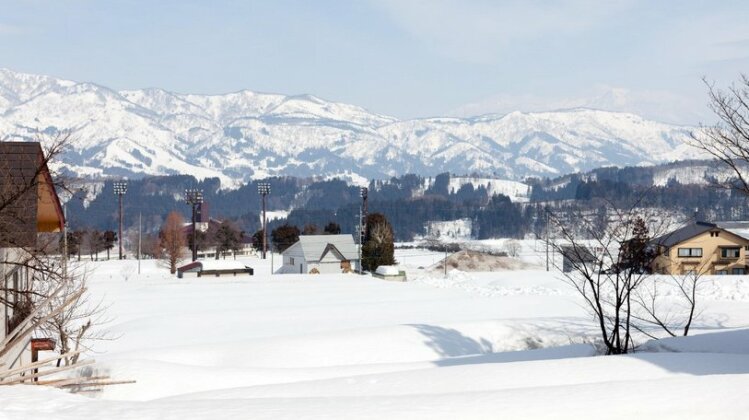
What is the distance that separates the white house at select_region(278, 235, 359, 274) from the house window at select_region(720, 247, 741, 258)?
116 ft

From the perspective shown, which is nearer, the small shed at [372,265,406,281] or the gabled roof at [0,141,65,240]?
the gabled roof at [0,141,65,240]

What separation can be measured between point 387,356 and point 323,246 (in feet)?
187

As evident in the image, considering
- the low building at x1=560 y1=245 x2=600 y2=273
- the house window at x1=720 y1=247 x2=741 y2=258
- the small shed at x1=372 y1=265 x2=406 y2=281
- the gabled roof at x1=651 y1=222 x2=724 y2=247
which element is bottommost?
the small shed at x1=372 y1=265 x2=406 y2=281

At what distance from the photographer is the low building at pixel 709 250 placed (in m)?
65.9

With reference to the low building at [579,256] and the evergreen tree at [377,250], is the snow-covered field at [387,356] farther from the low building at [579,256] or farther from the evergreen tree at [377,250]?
the evergreen tree at [377,250]

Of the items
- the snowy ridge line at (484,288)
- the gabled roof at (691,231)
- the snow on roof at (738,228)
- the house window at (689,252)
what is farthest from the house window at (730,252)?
the snowy ridge line at (484,288)

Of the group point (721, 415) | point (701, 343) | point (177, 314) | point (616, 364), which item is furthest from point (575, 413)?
point (177, 314)

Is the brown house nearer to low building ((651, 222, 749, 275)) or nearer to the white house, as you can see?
Answer: low building ((651, 222, 749, 275))

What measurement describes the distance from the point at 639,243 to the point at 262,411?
16704 millimetres

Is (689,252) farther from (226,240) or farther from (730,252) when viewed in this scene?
(226,240)

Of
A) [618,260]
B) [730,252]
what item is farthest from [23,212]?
[730,252]

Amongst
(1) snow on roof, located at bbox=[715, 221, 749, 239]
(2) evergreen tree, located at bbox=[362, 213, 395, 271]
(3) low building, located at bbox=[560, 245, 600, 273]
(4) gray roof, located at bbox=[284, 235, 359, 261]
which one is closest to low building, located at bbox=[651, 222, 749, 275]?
(1) snow on roof, located at bbox=[715, 221, 749, 239]

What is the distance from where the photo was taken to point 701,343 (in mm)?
21656

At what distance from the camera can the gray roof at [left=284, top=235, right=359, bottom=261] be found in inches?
3199
